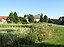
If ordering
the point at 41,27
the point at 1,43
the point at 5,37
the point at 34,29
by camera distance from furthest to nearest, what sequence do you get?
the point at 41,27, the point at 34,29, the point at 5,37, the point at 1,43

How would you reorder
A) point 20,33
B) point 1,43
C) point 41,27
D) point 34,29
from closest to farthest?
point 1,43
point 20,33
point 34,29
point 41,27

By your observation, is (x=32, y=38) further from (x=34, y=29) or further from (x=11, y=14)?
(x=11, y=14)

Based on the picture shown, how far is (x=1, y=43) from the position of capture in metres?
17.0

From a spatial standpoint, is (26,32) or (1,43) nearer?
(1,43)

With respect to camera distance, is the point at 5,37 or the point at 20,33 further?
the point at 20,33

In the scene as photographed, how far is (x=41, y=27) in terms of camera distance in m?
23.5

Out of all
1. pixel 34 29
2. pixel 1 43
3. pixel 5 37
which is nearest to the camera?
pixel 1 43

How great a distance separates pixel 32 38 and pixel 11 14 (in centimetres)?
6028

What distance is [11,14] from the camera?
259ft

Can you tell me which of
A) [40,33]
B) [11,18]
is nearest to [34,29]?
[40,33]

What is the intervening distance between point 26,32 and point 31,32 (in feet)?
1.77

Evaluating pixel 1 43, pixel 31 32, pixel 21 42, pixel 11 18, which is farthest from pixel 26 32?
pixel 11 18

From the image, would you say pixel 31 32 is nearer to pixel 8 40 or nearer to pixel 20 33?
pixel 20 33

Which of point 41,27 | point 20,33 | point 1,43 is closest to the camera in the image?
point 1,43
